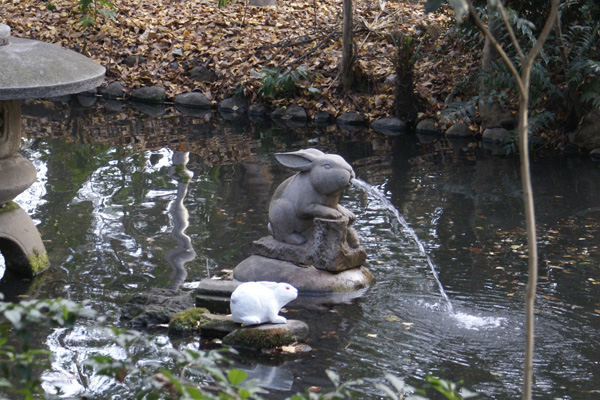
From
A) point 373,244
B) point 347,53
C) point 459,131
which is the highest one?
point 347,53

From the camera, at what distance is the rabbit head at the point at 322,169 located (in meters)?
5.97

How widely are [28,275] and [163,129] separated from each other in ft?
22.1

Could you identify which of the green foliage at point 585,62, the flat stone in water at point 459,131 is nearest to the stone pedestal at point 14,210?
the green foliage at point 585,62

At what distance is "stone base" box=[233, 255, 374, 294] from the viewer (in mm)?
5945

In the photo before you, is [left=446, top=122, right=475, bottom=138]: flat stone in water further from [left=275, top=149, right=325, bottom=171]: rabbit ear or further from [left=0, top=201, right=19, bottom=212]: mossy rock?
[left=0, top=201, right=19, bottom=212]: mossy rock

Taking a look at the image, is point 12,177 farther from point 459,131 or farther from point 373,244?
point 459,131

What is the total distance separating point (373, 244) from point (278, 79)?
6.99 meters

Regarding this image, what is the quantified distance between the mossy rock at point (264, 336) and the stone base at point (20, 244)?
2.26 meters

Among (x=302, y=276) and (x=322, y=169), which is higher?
(x=322, y=169)

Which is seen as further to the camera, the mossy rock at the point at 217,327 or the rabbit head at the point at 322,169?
the rabbit head at the point at 322,169

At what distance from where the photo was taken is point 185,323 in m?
5.16

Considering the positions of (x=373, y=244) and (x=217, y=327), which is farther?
(x=373, y=244)

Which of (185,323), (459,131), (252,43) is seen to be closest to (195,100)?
(252,43)

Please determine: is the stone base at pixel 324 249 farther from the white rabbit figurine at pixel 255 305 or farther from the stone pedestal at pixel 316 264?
the white rabbit figurine at pixel 255 305
